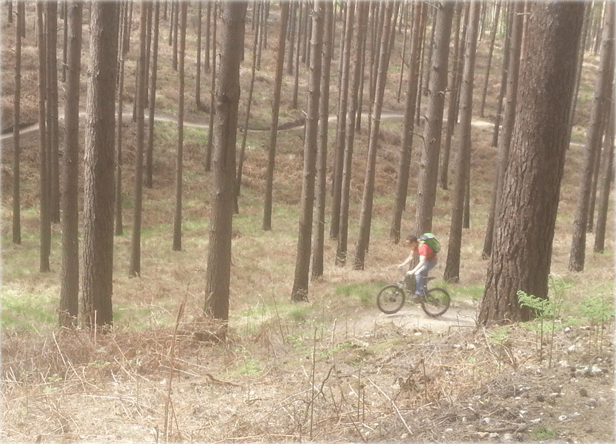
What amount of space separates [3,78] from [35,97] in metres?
3.47

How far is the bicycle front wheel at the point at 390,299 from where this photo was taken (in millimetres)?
12375

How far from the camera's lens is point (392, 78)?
185ft

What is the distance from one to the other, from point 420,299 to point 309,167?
172 inches

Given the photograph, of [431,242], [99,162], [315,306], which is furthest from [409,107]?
[99,162]

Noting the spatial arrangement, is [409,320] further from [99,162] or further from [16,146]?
[16,146]

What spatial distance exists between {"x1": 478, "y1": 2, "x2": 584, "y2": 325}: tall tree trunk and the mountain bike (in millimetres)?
4244

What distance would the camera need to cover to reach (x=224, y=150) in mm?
9586

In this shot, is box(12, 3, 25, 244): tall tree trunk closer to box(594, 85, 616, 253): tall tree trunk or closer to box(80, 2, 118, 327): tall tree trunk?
box(80, 2, 118, 327): tall tree trunk

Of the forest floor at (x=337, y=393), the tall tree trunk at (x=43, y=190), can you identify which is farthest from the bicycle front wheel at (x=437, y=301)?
the tall tree trunk at (x=43, y=190)

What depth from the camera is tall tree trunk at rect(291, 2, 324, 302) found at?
14867 mm

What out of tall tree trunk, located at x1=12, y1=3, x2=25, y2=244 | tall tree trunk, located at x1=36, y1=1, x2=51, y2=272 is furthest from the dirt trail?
tall tree trunk, located at x1=12, y1=3, x2=25, y2=244

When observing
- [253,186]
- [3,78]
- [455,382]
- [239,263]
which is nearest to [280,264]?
[239,263]

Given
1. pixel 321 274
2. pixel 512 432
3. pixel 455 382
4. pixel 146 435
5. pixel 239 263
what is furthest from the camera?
pixel 239 263

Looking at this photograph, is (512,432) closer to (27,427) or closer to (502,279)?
(502,279)
